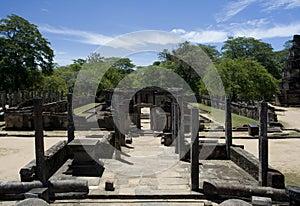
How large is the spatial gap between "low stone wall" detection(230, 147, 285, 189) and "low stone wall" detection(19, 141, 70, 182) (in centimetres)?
667

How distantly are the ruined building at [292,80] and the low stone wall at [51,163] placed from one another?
118ft

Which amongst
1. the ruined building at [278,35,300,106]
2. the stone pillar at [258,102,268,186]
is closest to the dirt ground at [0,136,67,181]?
the stone pillar at [258,102,268,186]

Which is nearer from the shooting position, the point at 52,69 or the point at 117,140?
the point at 117,140

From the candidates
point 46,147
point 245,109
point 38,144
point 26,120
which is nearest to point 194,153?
point 38,144

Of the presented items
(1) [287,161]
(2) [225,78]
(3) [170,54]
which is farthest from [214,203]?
(3) [170,54]

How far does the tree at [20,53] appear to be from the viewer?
3378cm

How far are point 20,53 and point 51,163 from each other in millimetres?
29003

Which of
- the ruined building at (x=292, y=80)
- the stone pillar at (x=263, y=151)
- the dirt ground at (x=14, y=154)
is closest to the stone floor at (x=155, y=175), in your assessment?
the stone pillar at (x=263, y=151)

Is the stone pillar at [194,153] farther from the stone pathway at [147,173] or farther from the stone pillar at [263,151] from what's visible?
the stone pillar at [263,151]

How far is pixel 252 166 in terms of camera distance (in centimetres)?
941

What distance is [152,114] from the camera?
21.5 m

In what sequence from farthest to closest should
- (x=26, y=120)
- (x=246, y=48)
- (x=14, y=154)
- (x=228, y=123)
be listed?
(x=246, y=48) → (x=26, y=120) → (x=14, y=154) → (x=228, y=123)

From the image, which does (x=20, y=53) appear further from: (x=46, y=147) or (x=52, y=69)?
(x=46, y=147)

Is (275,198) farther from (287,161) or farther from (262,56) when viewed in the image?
(262,56)
